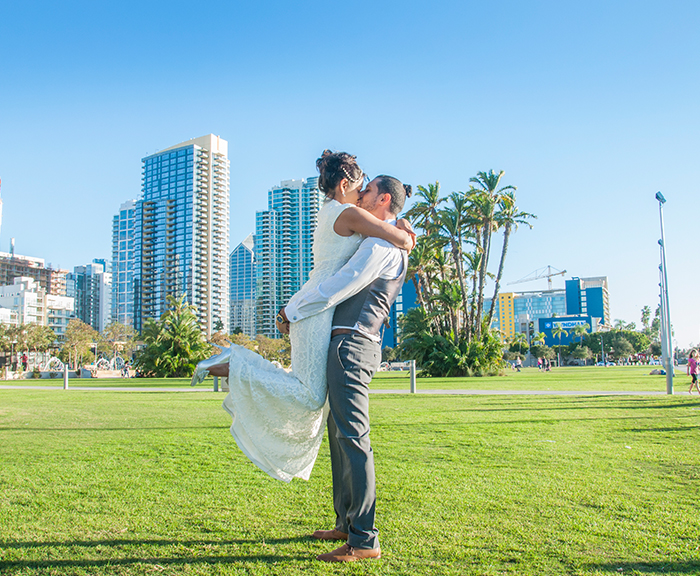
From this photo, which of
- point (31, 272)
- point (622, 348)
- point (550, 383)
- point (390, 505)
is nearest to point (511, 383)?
point (550, 383)

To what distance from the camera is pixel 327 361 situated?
2.79m

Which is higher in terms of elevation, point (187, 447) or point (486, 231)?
point (486, 231)

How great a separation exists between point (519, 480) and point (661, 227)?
1733cm

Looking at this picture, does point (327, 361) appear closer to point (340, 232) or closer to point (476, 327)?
point (340, 232)

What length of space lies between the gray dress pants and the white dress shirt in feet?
0.40

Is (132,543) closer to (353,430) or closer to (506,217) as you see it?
(353,430)

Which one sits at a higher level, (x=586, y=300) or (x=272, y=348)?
(x=586, y=300)

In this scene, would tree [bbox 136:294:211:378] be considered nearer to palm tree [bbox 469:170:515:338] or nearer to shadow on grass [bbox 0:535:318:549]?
palm tree [bbox 469:170:515:338]

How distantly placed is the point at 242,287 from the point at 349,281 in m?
164

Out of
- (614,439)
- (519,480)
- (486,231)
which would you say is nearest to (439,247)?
(486,231)

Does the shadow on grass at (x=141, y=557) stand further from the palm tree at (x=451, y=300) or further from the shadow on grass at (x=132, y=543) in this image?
the palm tree at (x=451, y=300)

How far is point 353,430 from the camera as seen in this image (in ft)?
8.91

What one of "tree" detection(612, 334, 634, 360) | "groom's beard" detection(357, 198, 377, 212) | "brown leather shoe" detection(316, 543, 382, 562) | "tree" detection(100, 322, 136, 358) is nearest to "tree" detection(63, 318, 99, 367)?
"tree" detection(100, 322, 136, 358)

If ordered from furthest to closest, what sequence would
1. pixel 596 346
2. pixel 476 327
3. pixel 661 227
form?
1. pixel 596 346
2. pixel 476 327
3. pixel 661 227
